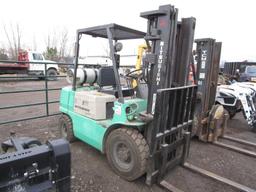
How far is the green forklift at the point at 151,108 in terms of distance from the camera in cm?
262

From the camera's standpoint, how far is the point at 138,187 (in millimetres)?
2748

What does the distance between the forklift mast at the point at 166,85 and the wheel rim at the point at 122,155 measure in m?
0.33

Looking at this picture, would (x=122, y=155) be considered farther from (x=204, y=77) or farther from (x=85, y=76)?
(x=204, y=77)

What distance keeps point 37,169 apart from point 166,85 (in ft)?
6.29

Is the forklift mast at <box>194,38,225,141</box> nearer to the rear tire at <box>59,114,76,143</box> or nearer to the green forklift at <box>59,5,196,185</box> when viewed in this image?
the green forklift at <box>59,5,196,185</box>

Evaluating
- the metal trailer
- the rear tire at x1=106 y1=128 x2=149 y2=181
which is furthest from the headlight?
the metal trailer

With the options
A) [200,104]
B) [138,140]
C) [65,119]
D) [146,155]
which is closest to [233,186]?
[146,155]

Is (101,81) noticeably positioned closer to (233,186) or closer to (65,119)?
(65,119)

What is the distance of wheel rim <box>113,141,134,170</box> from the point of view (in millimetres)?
2830

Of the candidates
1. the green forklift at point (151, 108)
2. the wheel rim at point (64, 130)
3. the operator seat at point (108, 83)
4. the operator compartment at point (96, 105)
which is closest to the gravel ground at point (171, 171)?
the green forklift at point (151, 108)

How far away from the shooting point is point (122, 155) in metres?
2.91

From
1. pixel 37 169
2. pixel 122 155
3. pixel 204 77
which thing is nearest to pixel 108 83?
pixel 122 155

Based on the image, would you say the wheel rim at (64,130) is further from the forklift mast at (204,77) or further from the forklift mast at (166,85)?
the forklift mast at (204,77)

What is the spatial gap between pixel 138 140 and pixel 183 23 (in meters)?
1.78
